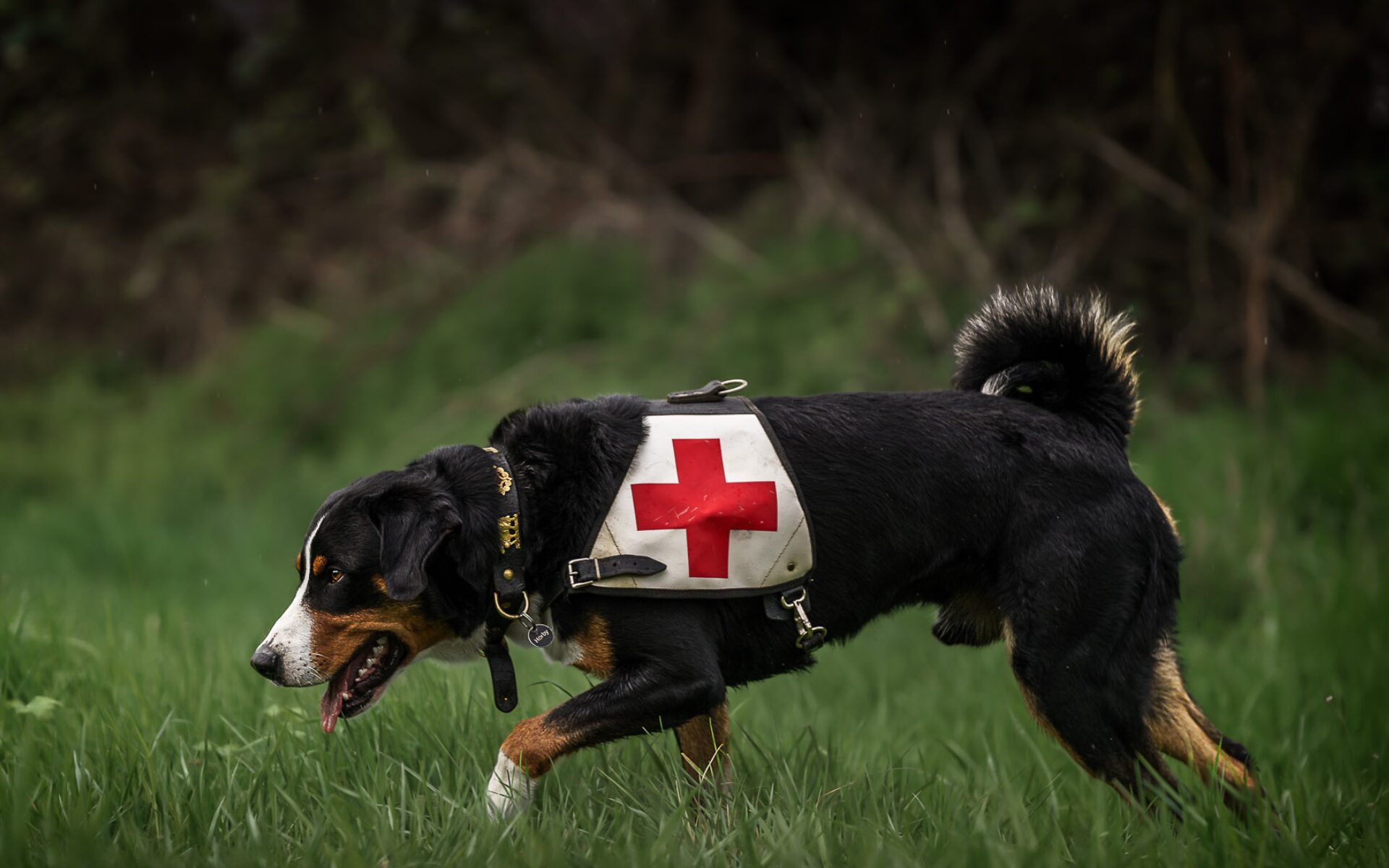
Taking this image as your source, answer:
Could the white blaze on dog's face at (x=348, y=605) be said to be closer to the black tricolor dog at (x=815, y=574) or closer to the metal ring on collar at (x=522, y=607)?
the black tricolor dog at (x=815, y=574)

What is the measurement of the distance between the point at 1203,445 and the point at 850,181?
3.37 meters

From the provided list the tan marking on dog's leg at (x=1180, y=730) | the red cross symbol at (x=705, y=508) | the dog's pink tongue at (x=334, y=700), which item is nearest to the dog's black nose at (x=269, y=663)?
the dog's pink tongue at (x=334, y=700)

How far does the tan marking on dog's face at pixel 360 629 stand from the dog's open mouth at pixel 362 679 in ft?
0.10

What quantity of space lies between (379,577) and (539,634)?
434 mm

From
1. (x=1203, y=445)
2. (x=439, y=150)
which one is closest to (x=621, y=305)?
(x=439, y=150)

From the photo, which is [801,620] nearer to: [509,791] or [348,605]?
[509,791]

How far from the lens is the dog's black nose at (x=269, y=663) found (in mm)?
3010

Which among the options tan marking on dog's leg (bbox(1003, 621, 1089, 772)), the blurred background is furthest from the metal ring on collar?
the blurred background

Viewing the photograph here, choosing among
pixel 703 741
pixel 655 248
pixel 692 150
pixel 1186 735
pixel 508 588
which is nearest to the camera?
pixel 508 588

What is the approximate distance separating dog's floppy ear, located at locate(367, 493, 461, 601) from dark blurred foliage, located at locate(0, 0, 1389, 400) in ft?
17.1

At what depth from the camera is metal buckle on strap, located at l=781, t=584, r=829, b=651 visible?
10.4ft

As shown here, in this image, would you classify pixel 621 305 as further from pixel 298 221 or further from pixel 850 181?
pixel 298 221

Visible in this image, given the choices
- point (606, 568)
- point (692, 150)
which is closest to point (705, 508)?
point (606, 568)

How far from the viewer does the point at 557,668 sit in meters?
4.94
